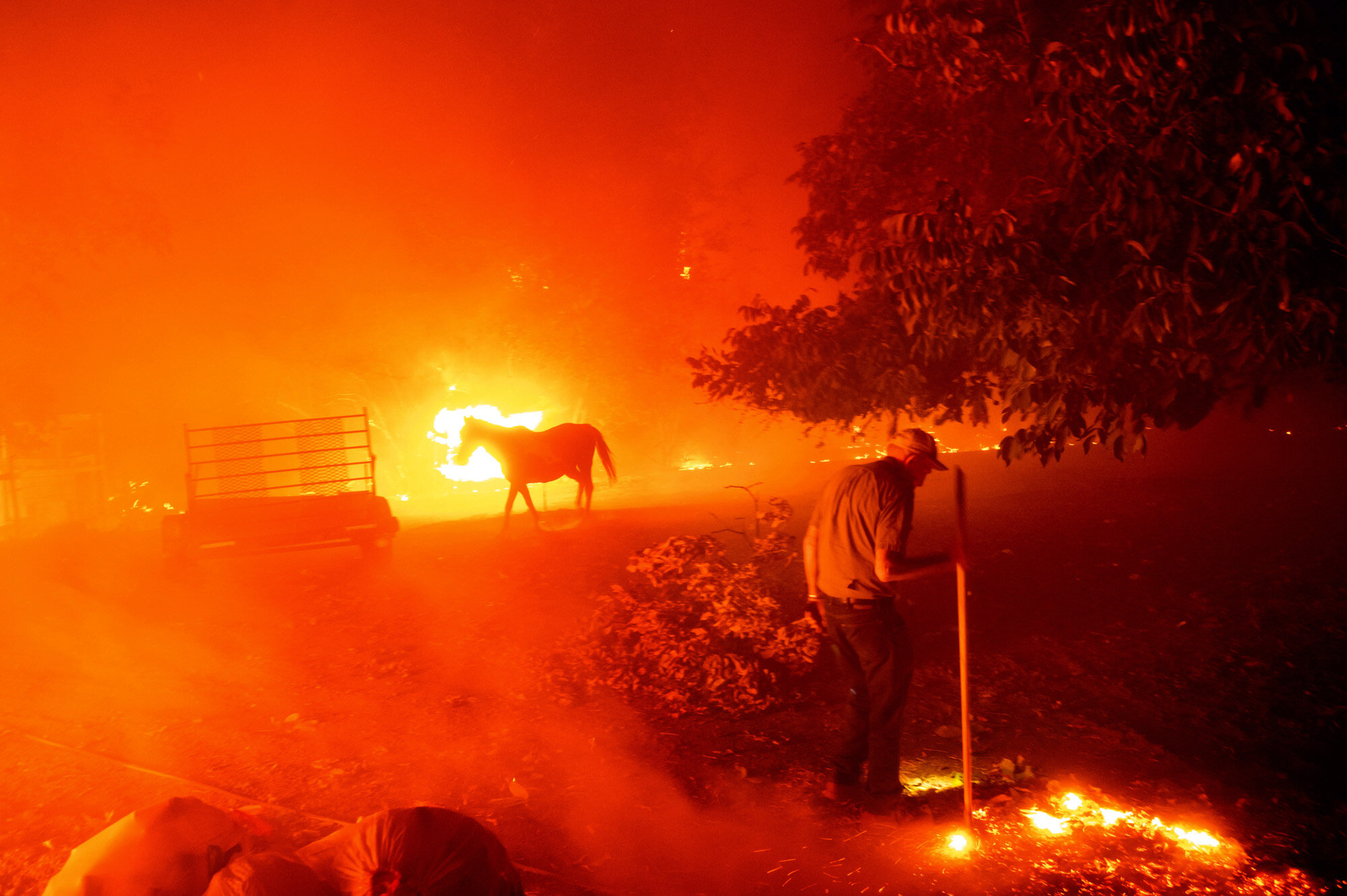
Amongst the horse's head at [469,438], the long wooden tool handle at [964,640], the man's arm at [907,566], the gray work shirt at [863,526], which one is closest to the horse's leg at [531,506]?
the horse's head at [469,438]

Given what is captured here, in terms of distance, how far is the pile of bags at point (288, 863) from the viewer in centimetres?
318

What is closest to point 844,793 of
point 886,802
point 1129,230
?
point 886,802

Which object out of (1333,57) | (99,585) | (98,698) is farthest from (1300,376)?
(99,585)

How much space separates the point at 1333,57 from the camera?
535cm

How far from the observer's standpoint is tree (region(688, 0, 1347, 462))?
203 inches

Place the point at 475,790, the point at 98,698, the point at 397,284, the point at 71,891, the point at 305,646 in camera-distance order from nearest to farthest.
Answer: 1. the point at 71,891
2. the point at 475,790
3. the point at 98,698
4. the point at 305,646
5. the point at 397,284

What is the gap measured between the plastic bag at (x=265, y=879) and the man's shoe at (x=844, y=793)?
2786 mm

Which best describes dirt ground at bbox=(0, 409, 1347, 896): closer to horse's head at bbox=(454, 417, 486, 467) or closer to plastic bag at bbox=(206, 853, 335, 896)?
plastic bag at bbox=(206, 853, 335, 896)

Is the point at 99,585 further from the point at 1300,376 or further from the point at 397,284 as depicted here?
the point at 1300,376

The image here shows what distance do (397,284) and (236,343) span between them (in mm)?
5105

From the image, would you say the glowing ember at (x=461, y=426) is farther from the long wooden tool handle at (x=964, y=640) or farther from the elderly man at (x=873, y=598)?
the long wooden tool handle at (x=964, y=640)

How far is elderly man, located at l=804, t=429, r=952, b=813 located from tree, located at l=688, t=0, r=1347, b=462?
1716 millimetres

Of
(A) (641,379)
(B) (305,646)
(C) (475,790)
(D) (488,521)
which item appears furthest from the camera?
(A) (641,379)

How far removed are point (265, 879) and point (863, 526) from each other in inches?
131
